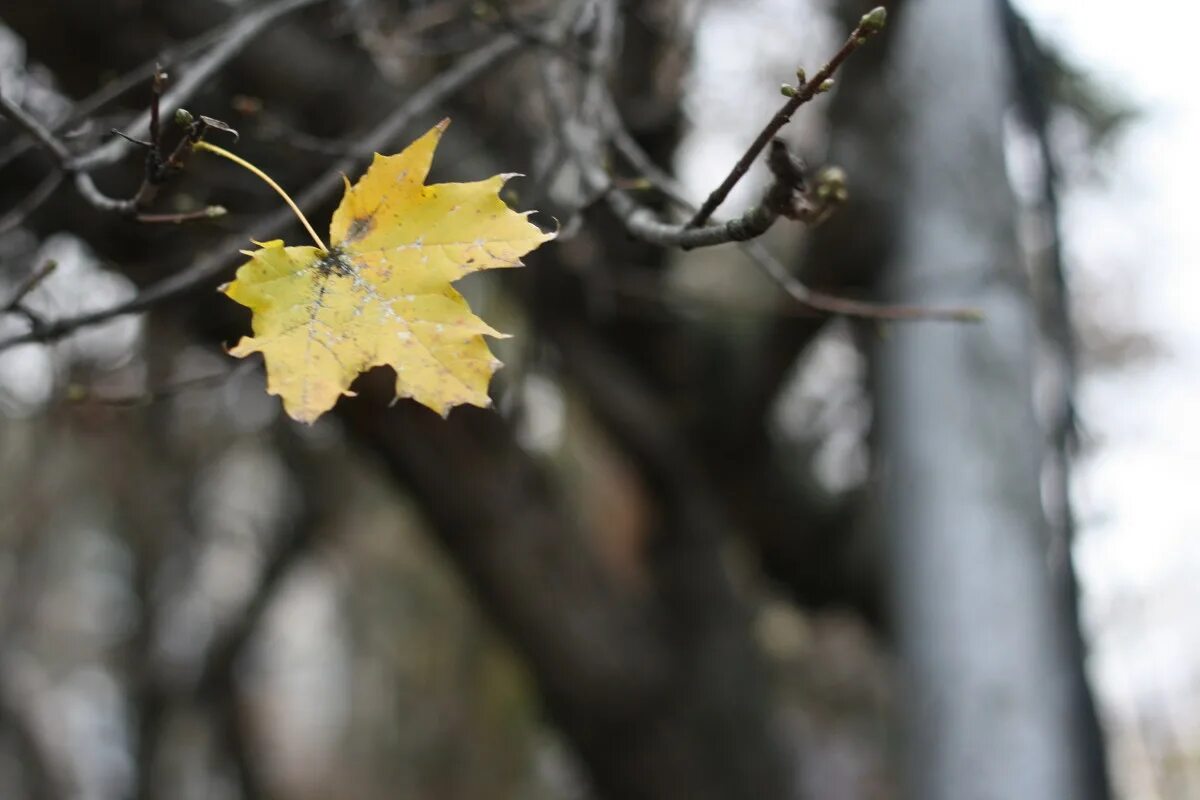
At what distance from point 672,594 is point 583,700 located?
15.0 inches

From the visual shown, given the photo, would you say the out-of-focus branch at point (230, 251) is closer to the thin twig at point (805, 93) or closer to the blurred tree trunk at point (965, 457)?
the thin twig at point (805, 93)

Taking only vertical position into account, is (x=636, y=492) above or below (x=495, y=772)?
above

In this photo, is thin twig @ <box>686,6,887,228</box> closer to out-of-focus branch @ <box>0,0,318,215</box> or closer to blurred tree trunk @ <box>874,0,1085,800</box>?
out-of-focus branch @ <box>0,0,318,215</box>

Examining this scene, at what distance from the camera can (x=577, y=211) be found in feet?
2.89

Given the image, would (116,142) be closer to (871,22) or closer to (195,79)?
(195,79)

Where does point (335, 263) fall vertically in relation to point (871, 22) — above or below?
below

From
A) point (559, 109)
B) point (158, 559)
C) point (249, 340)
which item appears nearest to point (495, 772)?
point (158, 559)

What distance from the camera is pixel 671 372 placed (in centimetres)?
310

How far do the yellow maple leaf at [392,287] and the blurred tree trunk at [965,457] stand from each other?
1182 mm

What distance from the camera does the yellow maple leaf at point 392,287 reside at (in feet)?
1.96

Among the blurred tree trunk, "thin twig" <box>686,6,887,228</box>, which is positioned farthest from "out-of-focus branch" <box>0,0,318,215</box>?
the blurred tree trunk

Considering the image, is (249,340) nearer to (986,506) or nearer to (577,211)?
(577,211)

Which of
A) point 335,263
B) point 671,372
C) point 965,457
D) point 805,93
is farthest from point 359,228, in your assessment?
point 671,372

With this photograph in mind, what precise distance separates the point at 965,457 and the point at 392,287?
A: 1.38 metres
